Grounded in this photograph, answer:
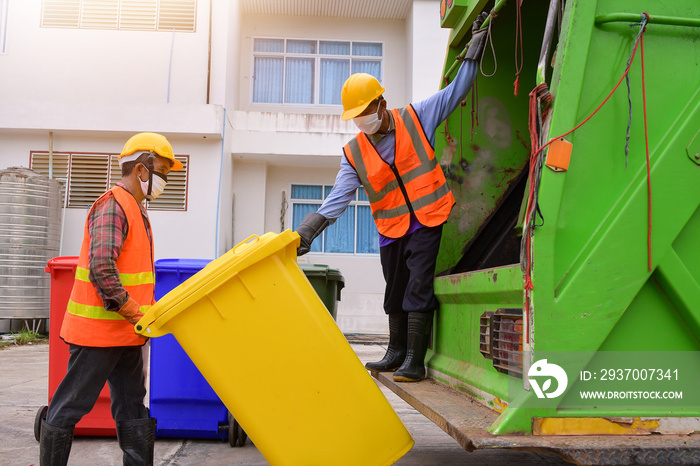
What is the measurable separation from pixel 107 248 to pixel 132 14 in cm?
1116

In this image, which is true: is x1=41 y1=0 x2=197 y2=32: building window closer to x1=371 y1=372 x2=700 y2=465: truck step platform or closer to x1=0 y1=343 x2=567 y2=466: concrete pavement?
x1=0 y1=343 x2=567 y2=466: concrete pavement

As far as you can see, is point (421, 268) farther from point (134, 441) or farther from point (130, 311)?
point (134, 441)

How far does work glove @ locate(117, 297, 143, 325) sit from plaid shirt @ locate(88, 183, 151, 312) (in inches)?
0.7

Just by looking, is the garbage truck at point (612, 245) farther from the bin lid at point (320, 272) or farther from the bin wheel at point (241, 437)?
the bin lid at point (320, 272)

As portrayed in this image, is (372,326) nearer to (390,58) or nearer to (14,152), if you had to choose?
(390,58)

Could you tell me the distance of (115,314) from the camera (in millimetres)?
2680

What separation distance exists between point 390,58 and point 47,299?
28.9 ft

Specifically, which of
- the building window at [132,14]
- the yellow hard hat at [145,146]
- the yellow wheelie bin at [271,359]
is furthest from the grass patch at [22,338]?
the yellow wheelie bin at [271,359]

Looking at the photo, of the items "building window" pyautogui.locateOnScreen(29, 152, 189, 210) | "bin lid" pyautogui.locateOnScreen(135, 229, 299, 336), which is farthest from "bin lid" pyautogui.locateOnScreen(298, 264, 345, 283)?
"building window" pyautogui.locateOnScreen(29, 152, 189, 210)

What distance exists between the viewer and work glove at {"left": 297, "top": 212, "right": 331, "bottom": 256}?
268 cm

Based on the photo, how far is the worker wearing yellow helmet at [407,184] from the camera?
313cm

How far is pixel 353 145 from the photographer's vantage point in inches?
133

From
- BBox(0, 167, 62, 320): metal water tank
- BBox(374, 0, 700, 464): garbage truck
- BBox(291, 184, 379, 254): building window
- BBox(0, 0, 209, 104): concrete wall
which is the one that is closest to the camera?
BBox(374, 0, 700, 464): garbage truck

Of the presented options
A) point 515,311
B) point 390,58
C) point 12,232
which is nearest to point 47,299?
point 12,232
